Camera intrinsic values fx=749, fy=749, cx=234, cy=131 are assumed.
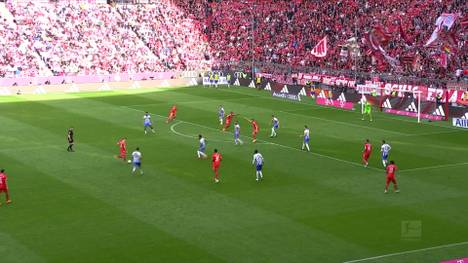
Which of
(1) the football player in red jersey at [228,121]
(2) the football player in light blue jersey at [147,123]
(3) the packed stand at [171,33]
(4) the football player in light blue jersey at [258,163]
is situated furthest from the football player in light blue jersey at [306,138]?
(3) the packed stand at [171,33]

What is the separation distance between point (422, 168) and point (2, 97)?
→ 47.3m

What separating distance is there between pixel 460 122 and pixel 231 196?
27222mm

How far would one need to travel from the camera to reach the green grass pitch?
26.6 m

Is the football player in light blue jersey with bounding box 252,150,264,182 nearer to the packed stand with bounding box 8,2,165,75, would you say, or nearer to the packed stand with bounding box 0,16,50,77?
the packed stand with bounding box 0,16,50,77

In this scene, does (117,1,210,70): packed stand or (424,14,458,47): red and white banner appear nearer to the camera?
(424,14,458,47): red and white banner

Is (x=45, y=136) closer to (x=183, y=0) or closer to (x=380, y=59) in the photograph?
(x=380, y=59)

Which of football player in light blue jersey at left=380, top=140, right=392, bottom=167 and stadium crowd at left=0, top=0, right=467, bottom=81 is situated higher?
stadium crowd at left=0, top=0, right=467, bottom=81

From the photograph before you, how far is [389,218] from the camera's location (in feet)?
99.7

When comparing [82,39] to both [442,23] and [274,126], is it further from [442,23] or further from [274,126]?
[274,126]

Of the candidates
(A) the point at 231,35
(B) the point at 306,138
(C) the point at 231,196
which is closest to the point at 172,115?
(B) the point at 306,138

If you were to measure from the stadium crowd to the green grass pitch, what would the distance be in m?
19.8

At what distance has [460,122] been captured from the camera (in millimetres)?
55094

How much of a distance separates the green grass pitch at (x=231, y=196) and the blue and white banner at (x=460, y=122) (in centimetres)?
138

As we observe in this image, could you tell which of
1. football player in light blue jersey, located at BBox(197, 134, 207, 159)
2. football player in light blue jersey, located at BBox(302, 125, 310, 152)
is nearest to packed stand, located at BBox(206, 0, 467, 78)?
football player in light blue jersey, located at BBox(302, 125, 310, 152)
